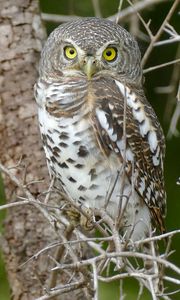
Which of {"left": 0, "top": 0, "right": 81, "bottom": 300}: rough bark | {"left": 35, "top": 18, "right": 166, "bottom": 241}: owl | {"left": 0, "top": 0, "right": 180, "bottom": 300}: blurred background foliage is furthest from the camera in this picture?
{"left": 0, "top": 0, "right": 180, "bottom": 300}: blurred background foliage

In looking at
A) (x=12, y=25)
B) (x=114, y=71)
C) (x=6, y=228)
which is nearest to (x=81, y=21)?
(x=114, y=71)

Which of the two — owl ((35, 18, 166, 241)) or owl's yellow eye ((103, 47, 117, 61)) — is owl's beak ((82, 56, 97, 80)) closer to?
owl ((35, 18, 166, 241))

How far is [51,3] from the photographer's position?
5762 millimetres

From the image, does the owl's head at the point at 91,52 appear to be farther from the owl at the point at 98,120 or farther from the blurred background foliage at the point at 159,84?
the blurred background foliage at the point at 159,84

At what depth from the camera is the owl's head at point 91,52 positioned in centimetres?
407

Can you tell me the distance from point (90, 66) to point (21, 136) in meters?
0.75

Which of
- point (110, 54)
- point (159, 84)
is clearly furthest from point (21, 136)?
point (159, 84)

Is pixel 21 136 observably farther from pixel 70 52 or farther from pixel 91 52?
pixel 91 52

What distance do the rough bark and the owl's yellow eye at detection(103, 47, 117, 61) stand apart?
23.8 inches

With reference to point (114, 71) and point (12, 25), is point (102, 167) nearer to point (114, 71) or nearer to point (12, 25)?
point (114, 71)

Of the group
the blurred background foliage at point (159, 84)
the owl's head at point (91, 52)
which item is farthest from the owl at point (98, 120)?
the blurred background foliage at point (159, 84)

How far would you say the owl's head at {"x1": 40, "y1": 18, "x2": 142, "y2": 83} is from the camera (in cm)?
407

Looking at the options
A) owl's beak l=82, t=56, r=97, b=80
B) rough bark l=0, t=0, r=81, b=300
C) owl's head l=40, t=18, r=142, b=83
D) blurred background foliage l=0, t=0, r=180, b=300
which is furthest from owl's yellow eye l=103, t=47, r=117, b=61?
blurred background foliage l=0, t=0, r=180, b=300

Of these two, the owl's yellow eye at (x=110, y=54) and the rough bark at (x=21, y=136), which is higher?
the owl's yellow eye at (x=110, y=54)
